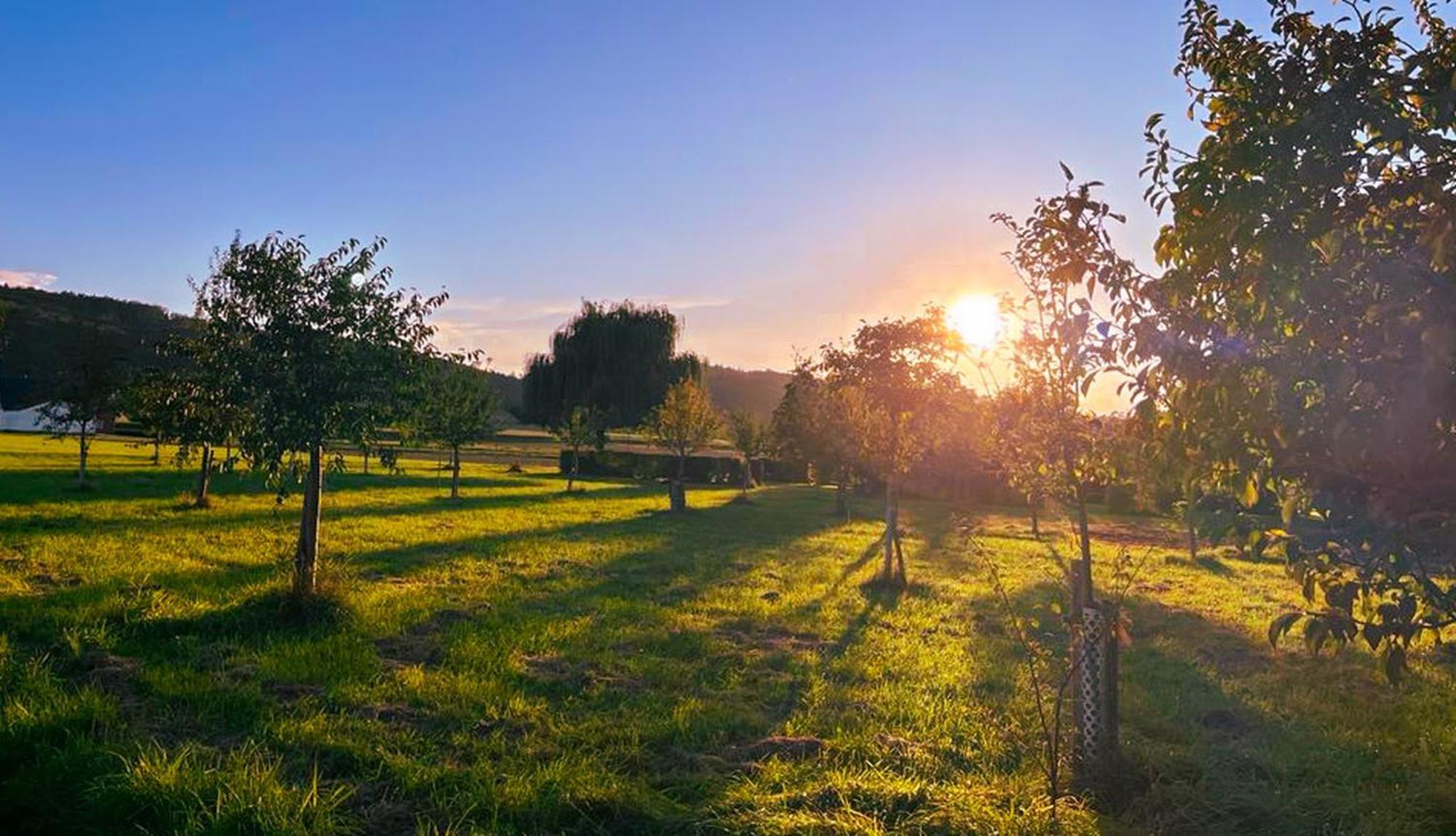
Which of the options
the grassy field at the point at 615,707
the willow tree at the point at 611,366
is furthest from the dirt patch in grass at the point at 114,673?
the willow tree at the point at 611,366

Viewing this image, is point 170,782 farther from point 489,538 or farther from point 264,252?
point 489,538

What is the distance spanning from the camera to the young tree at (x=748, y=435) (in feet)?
127

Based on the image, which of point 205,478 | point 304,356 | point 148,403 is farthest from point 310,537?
point 148,403

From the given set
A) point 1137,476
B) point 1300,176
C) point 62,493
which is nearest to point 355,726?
point 1137,476

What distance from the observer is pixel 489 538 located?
1670 cm

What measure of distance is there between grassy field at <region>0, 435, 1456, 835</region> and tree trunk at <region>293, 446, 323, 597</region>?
0.31m

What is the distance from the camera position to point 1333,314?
307cm

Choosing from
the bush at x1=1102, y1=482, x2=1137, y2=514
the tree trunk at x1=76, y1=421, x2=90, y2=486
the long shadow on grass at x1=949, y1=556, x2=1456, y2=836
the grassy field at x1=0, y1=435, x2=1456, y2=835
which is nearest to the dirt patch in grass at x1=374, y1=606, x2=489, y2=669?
the grassy field at x1=0, y1=435, x2=1456, y2=835

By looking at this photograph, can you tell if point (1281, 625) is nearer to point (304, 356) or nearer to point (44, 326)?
point (304, 356)

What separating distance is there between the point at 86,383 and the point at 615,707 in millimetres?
23393

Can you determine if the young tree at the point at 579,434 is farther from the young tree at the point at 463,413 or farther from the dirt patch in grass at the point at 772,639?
the dirt patch in grass at the point at 772,639

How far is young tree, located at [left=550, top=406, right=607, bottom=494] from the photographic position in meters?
34.3

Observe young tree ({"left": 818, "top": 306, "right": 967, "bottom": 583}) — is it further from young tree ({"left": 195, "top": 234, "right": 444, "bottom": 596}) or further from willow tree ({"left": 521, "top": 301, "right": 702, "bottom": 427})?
willow tree ({"left": 521, "top": 301, "right": 702, "bottom": 427})

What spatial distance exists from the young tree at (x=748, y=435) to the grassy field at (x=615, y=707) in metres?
24.6
